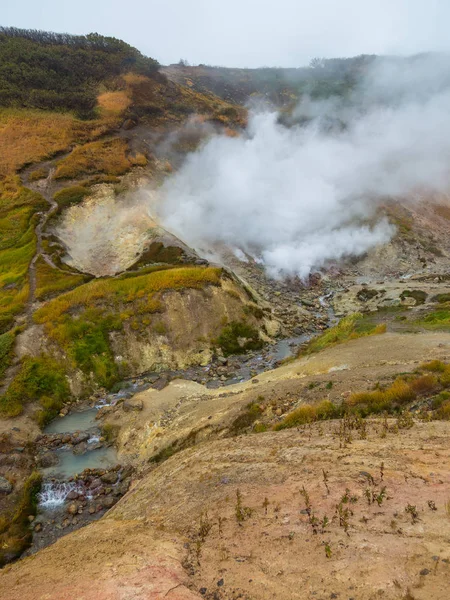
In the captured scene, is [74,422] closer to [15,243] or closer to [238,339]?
[238,339]

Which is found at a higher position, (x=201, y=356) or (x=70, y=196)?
(x=70, y=196)

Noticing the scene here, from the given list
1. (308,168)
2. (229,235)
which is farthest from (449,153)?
(229,235)

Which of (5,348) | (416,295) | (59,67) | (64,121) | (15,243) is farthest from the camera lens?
(59,67)

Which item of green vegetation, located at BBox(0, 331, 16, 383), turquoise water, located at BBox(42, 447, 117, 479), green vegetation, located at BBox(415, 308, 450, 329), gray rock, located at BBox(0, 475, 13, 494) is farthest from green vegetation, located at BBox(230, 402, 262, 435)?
green vegetation, located at BBox(0, 331, 16, 383)

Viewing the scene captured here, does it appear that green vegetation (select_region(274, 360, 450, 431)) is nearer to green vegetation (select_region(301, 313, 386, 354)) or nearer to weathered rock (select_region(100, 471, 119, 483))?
weathered rock (select_region(100, 471, 119, 483))

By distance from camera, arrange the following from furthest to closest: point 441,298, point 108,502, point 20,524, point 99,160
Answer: point 99,160 < point 441,298 < point 108,502 < point 20,524

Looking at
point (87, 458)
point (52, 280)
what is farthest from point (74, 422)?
point (52, 280)

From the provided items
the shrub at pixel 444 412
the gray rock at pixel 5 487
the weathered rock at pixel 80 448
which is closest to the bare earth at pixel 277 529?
the shrub at pixel 444 412
